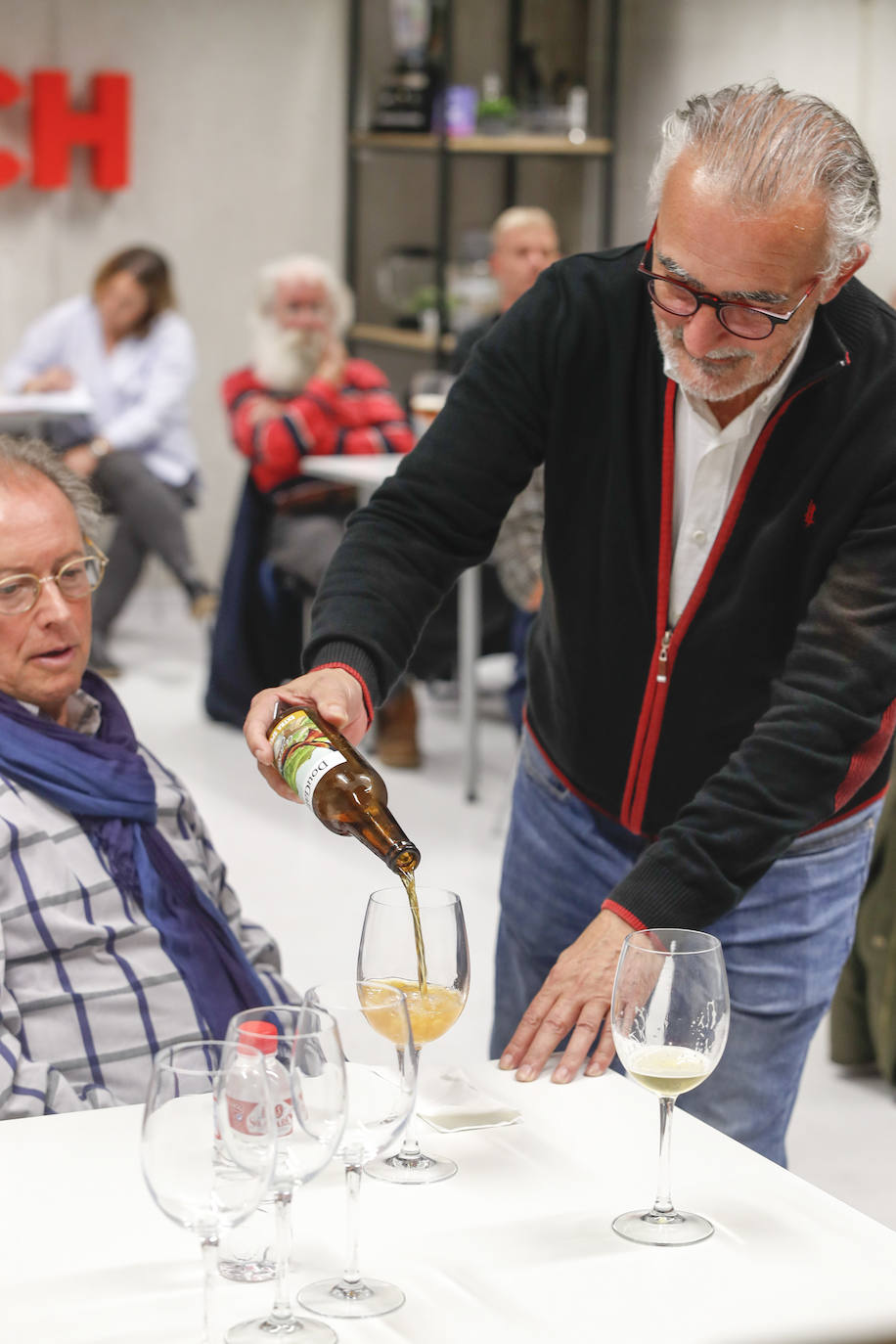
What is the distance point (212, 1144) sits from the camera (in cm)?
99

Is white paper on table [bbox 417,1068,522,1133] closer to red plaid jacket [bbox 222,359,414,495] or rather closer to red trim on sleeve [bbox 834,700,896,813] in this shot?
red trim on sleeve [bbox 834,700,896,813]

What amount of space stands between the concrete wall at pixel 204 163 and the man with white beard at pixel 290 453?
1.63 meters

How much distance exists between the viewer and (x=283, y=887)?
3941 mm

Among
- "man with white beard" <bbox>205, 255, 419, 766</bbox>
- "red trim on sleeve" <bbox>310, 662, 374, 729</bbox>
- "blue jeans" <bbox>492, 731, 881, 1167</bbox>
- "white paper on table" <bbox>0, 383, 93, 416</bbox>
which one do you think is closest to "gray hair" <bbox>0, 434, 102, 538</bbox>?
"red trim on sleeve" <bbox>310, 662, 374, 729</bbox>

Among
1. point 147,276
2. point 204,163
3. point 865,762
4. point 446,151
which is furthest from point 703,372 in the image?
point 204,163

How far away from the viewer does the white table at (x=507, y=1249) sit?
3.50 feet

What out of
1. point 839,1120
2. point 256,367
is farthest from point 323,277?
point 839,1120

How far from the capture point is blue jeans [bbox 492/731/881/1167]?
169cm

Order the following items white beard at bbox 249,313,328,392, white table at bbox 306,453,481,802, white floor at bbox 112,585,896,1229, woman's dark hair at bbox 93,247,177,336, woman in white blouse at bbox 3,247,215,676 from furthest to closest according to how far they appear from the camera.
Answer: woman's dark hair at bbox 93,247,177,336 → woman in white blouse at bbox 3,247,215,676 → white beard at bbox 249,313,328,392 → white table at bbox 306,453,481,802 → white floor at bbox 112,585,896,1229

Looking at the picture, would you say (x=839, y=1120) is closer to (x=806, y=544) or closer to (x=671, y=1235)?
(x=806, y=544)

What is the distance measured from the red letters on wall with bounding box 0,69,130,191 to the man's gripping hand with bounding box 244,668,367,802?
18.8ft

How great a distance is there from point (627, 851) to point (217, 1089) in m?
0.86

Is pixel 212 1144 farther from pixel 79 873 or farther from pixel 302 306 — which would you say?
pixel 302 306

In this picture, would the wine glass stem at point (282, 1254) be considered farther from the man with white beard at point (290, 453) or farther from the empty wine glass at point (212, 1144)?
the man with white beard at point (290, 453)
